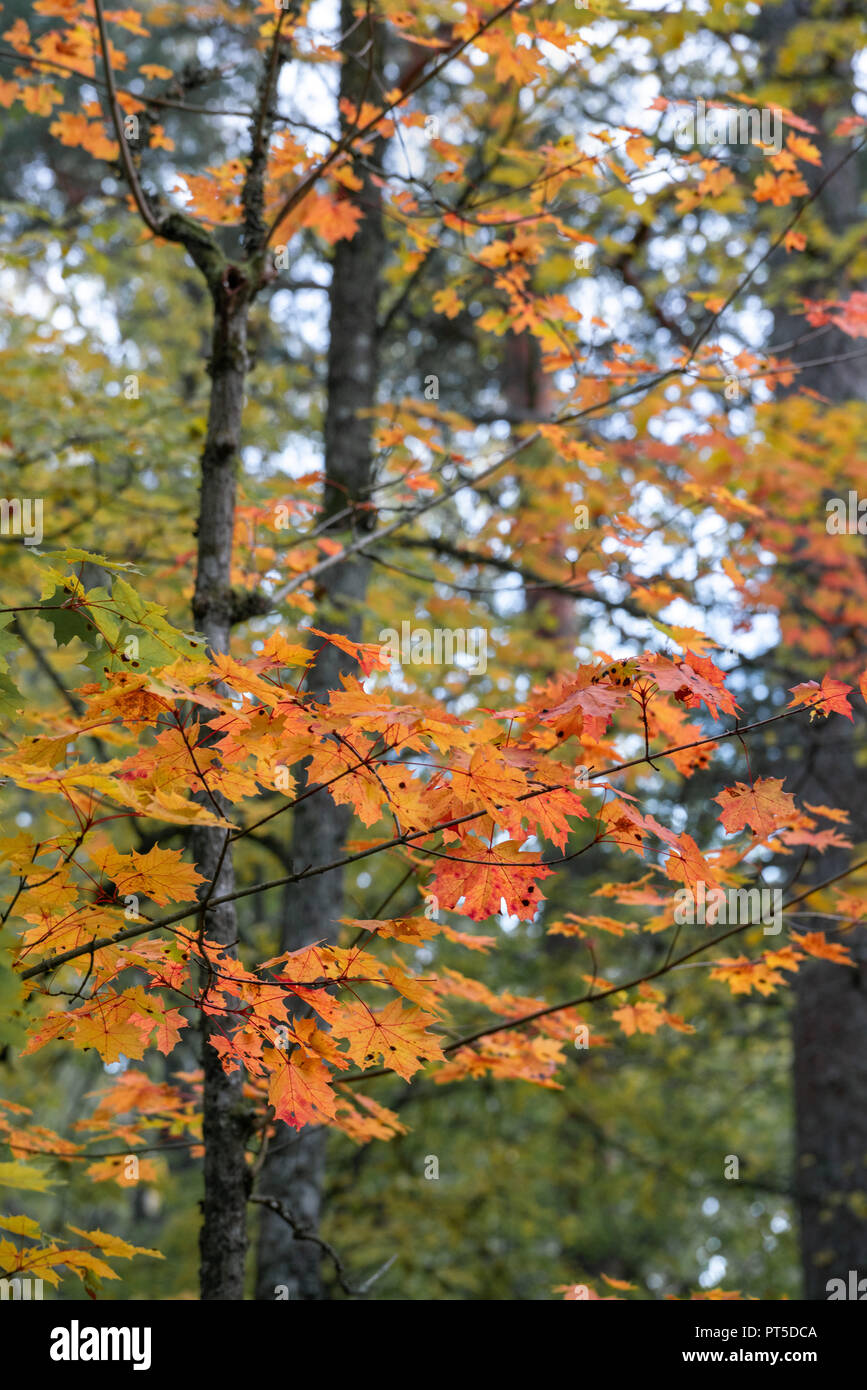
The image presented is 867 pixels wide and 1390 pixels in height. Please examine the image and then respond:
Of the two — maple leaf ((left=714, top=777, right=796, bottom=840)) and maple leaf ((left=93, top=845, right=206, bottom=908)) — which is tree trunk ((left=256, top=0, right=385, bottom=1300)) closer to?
maple leaf ((left=93, top=845, right=206, bottom=908))

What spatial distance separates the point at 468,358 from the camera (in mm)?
10773

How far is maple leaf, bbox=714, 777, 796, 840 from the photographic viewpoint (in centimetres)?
185

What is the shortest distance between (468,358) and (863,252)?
180 inches

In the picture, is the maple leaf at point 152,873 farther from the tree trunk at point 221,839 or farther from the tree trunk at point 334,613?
the tree trunk at point 334,613

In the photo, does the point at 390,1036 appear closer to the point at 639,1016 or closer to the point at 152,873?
the point at 152,873

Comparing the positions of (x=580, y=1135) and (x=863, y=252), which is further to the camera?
(x=580, y=1135)

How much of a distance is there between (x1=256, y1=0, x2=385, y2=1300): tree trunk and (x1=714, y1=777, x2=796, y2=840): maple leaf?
2.21m

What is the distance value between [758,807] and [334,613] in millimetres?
3164

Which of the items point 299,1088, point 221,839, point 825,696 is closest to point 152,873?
point 299,1088

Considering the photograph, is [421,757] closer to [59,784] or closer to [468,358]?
[59,784]

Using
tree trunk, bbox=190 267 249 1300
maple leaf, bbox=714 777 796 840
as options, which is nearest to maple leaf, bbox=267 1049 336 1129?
tree trunk, bbox=190 267 249 1300

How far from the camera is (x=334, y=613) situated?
4793 mm
